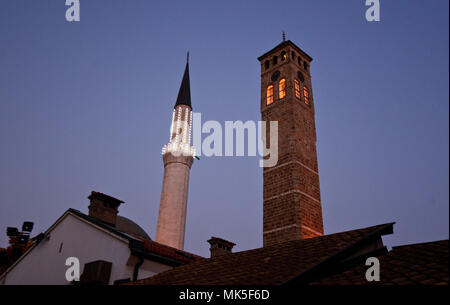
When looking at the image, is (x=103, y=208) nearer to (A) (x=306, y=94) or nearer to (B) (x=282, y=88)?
(B) (x=282, y=88)

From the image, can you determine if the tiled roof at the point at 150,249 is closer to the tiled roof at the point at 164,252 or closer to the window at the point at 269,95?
the tiled roof at the point at 164,252

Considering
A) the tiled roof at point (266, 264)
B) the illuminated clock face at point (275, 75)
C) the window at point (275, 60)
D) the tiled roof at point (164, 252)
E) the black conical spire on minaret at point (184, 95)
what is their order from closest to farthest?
the tiled roof at point (266, 264), the tiled roof at point (164, 252), the illuminated clock face at point (275, 75), the window at point (275, 60), the black conical spire on minaret at point (184, 95)

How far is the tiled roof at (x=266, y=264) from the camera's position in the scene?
6856 millimetres

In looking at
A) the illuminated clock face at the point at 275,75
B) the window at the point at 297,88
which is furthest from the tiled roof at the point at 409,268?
the illuminated clock face at the point at 275,75

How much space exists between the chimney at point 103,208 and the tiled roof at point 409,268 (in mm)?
10287

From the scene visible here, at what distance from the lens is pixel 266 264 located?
794 centimetres

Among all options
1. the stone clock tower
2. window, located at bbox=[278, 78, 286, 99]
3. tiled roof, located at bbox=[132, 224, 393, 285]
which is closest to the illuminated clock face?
the stone clock tower

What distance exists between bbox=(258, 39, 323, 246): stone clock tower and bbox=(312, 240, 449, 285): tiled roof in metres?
10.9

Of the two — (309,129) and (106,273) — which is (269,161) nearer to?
(309,129)

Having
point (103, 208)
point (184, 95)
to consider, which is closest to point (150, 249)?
point (103, 208)

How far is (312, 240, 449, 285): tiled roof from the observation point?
592 centimetres
